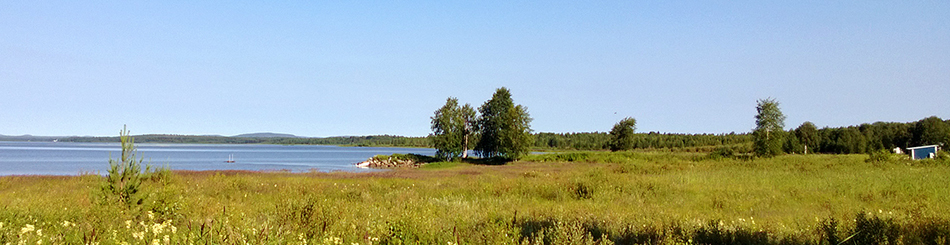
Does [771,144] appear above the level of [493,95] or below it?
below

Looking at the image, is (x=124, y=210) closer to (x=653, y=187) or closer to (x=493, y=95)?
(x=653, y=187)

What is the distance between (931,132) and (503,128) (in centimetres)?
5602

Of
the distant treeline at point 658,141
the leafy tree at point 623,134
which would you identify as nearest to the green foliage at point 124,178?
the leafy tree at point 623,134

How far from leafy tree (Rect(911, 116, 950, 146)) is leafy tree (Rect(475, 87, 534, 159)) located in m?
48.8

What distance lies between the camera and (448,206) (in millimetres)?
10477

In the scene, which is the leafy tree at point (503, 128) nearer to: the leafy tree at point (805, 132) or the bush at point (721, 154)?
the bush at point (721, 154)

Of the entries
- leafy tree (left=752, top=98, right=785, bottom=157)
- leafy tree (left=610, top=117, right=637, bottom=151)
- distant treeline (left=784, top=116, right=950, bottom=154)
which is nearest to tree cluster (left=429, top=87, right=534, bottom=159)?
leafy tree (left=610, top=117, right=637, bottom=151)

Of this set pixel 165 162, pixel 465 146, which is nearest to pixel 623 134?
pixel 465 146

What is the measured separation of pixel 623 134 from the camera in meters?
68.4

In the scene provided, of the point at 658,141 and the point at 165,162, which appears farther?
the point at 658,141

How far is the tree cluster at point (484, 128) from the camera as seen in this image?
182 ft

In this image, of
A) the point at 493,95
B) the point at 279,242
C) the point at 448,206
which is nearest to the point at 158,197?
the point at 448,206

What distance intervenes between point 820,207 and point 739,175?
876 centimetres

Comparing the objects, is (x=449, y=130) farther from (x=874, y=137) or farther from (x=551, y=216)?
(x=874, y=137)
